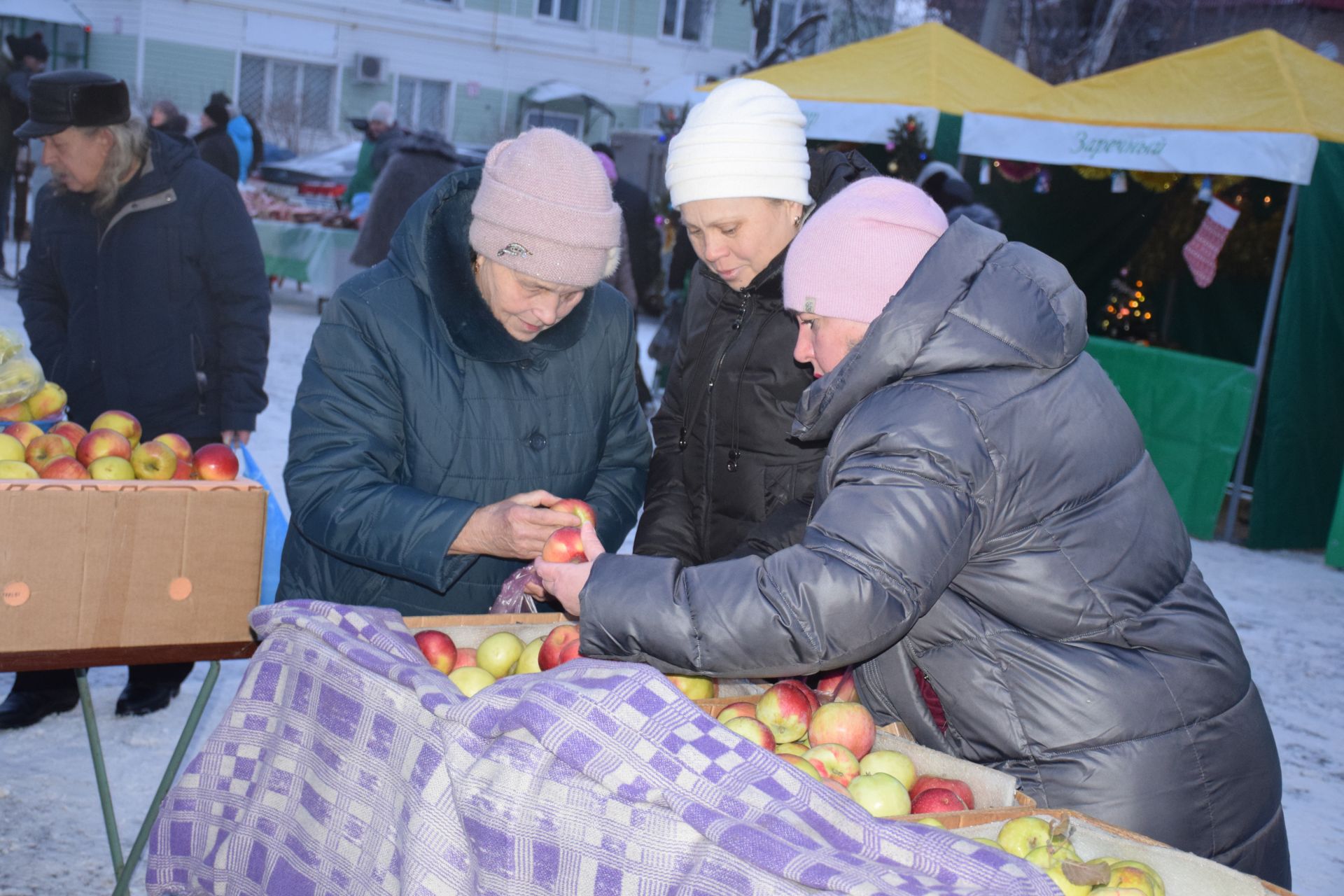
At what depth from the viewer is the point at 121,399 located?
14.1 ft

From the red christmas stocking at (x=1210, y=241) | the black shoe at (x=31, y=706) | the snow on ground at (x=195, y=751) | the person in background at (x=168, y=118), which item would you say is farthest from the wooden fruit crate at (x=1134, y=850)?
the person in background at (x=168, y=118)

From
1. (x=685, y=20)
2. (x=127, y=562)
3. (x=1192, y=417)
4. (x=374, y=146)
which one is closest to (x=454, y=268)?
(x=127, y=562)

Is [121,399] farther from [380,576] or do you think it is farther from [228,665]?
[380,576]

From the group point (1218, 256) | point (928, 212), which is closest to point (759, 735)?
point (928, 212)

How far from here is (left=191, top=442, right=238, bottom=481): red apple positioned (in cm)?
329

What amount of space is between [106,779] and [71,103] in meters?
2.18

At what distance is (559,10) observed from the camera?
2970cm

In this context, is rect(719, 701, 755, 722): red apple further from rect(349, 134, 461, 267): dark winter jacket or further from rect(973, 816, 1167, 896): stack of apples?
rect(349, 134, 461, 267): dark winter jacket

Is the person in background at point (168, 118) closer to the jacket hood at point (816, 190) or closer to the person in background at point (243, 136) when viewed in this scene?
the person in background at point (243, 136)

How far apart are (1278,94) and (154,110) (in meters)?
11.0

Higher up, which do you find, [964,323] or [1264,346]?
[964,323]

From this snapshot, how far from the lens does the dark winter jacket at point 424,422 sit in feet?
8.73

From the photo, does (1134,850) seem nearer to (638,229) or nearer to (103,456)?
(103,456)

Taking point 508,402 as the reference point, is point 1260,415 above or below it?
below
